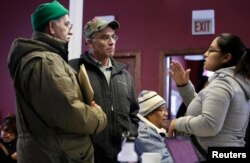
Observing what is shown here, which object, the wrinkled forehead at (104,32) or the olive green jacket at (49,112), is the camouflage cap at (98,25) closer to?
the wrinkled forehead at (104,32)

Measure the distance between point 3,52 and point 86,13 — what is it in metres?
1.44

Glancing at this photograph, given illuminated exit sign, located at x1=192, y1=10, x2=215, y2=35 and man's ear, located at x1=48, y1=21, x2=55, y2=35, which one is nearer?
man's ear, located at x1=48, y1=21, x2=55, y2=35

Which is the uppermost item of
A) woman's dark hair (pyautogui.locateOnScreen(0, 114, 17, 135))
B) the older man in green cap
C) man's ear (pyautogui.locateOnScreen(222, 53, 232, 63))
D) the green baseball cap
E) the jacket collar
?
the green baseball cap

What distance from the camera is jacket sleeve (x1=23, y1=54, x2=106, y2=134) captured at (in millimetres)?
1765

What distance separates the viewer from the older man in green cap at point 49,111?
177 centimetres

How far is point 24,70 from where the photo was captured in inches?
71.9

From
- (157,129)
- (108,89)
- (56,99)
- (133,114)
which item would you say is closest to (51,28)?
(56,99)

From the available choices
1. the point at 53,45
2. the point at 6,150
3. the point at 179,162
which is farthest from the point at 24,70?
the point at 6,150

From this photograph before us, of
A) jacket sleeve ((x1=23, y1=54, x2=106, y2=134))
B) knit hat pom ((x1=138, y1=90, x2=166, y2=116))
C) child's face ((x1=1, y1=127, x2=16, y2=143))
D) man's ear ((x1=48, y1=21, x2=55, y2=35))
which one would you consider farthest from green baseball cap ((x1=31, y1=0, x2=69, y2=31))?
child's face ((x1=1, y1=127, x2=16, y2=143))

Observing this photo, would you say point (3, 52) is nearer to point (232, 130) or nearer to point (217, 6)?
point (217, 6)

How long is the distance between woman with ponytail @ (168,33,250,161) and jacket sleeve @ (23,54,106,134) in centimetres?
45

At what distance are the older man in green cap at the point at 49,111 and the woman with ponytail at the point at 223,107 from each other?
1.45ft

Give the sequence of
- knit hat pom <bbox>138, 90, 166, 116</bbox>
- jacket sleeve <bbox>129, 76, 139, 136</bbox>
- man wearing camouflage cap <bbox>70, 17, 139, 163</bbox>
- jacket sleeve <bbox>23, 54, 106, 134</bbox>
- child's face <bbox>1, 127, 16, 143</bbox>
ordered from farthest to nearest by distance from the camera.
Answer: child's face <bbox>1, 127, 16, 143</bbox>, knit hat pom <bbox>138, 90, 166, 116</bbox>, jacket sleeve <bbox>129, 76, 139, 136</bbox>, man wearing camouflage cap <bbox>70, 17, 139, 163</bbox>, jacket sleeve <bbox>23, 54, 106, 134</bbox>

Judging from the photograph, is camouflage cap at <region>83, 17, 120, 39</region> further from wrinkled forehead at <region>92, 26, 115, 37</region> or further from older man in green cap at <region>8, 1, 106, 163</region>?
older man in green cap at <region>8, 1, 106, 163</region>
